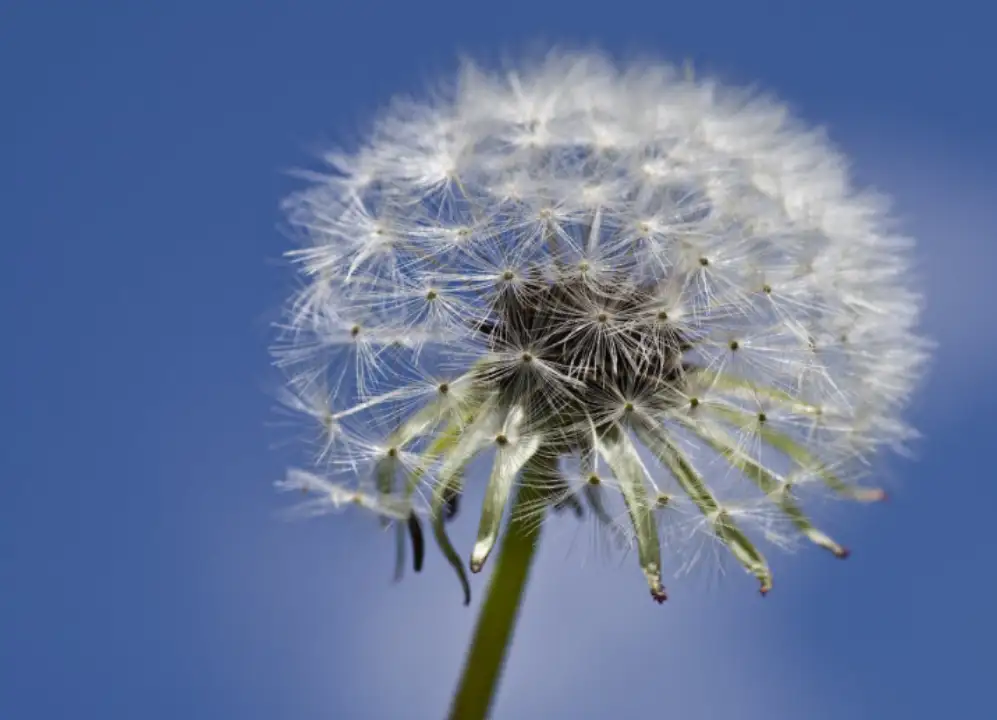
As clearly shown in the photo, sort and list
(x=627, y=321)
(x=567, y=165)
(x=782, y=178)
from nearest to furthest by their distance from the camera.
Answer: (x=627, y=321), (x=567, y=165), (x=782, y=178)


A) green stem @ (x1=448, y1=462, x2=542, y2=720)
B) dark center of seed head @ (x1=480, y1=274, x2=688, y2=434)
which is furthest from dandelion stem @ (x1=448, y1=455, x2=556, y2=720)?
dark center of seed head @ (x1=480, y1=274, x2=688, y2=434)

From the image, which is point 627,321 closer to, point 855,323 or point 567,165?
point 567,165

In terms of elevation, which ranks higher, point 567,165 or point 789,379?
point 567,165

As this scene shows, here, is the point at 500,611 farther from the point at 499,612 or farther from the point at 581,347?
the point at 581,347

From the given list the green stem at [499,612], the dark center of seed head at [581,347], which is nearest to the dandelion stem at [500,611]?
the green stem at [499,612]

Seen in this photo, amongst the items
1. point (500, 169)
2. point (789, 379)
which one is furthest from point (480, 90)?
point (789, 379)

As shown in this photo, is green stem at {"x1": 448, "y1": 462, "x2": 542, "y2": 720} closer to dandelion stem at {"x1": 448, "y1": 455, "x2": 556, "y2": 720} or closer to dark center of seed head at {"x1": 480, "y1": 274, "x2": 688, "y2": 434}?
dandelion stem at {"x1": 448, "y1": 455, "x2": 556, "y2": 720}
